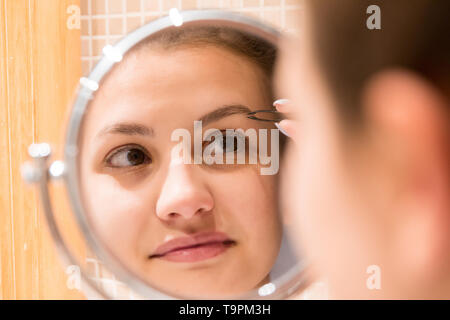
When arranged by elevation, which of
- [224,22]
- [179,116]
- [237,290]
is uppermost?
[224,22]

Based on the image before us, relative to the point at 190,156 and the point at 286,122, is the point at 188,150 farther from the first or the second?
the point at 286,122

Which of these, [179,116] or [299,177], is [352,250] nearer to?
[299,177]

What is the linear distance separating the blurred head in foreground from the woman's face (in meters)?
A: 0.08

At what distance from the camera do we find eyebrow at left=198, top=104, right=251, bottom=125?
0.58 meters

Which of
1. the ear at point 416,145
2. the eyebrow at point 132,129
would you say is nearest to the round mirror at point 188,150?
A: the eyebrow at point 132,129

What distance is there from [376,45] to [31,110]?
1.56ft

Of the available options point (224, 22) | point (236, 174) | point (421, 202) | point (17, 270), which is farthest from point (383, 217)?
point (17, 270)

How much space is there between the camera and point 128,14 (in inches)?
23.7

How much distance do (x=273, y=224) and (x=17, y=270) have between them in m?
0.38

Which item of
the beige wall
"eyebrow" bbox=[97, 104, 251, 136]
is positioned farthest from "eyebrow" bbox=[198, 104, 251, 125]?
the beige wall

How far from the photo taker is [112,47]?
0.59m

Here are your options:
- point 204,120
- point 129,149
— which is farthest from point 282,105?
point 129,149

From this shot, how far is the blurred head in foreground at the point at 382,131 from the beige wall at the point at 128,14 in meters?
0.06

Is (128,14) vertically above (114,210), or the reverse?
(128,14)
